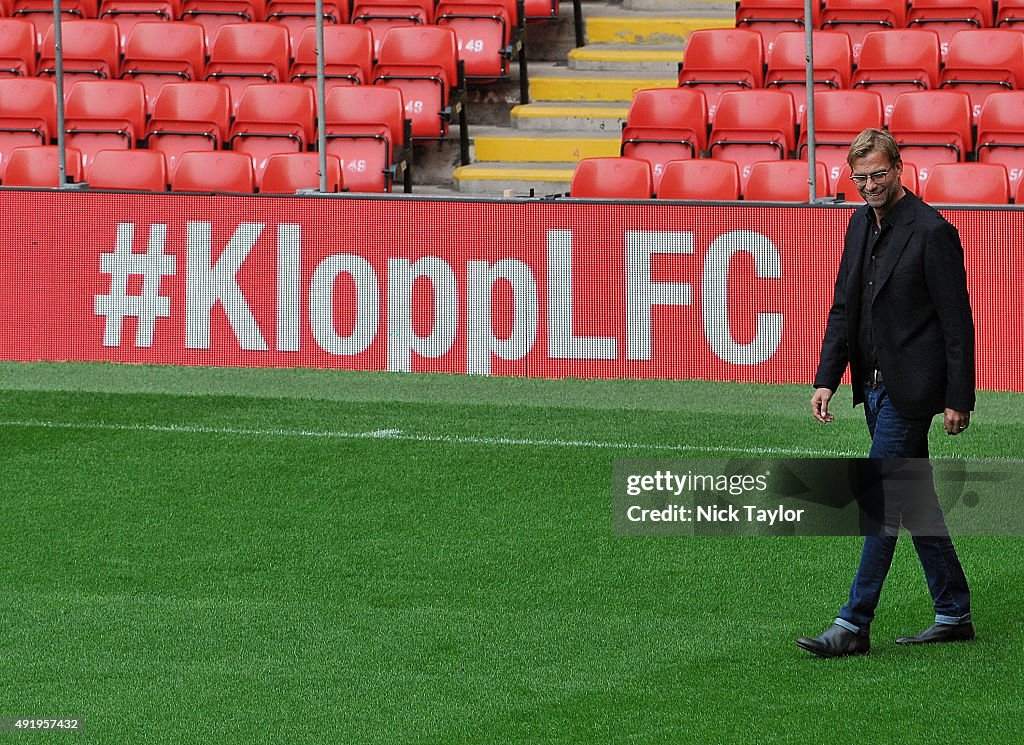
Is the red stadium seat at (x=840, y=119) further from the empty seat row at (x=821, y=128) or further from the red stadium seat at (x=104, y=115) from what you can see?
the red stadium seat at (x=104, y=115)

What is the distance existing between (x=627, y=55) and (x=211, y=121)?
156 inches

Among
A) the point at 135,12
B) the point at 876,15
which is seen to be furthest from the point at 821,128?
the point at 135,12

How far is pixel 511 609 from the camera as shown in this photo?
6.54 metres

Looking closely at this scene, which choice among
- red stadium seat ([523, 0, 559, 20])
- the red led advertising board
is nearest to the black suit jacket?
the red led advertising board

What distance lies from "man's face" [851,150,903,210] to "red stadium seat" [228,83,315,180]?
9.34 m

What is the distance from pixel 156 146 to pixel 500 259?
4742 mm

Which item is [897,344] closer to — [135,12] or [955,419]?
[955,419]

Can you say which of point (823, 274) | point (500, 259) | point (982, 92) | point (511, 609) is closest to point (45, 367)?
point (500, 259)

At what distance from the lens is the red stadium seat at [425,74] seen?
50.3 ft

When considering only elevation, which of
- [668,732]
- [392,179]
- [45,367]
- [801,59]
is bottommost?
[668,732]

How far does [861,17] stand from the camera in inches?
607

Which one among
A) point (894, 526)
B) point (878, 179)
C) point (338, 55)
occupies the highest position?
point (338, 55)

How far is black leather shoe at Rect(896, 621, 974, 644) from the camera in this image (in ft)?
19.7

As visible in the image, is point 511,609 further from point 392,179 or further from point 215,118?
point 215,118
